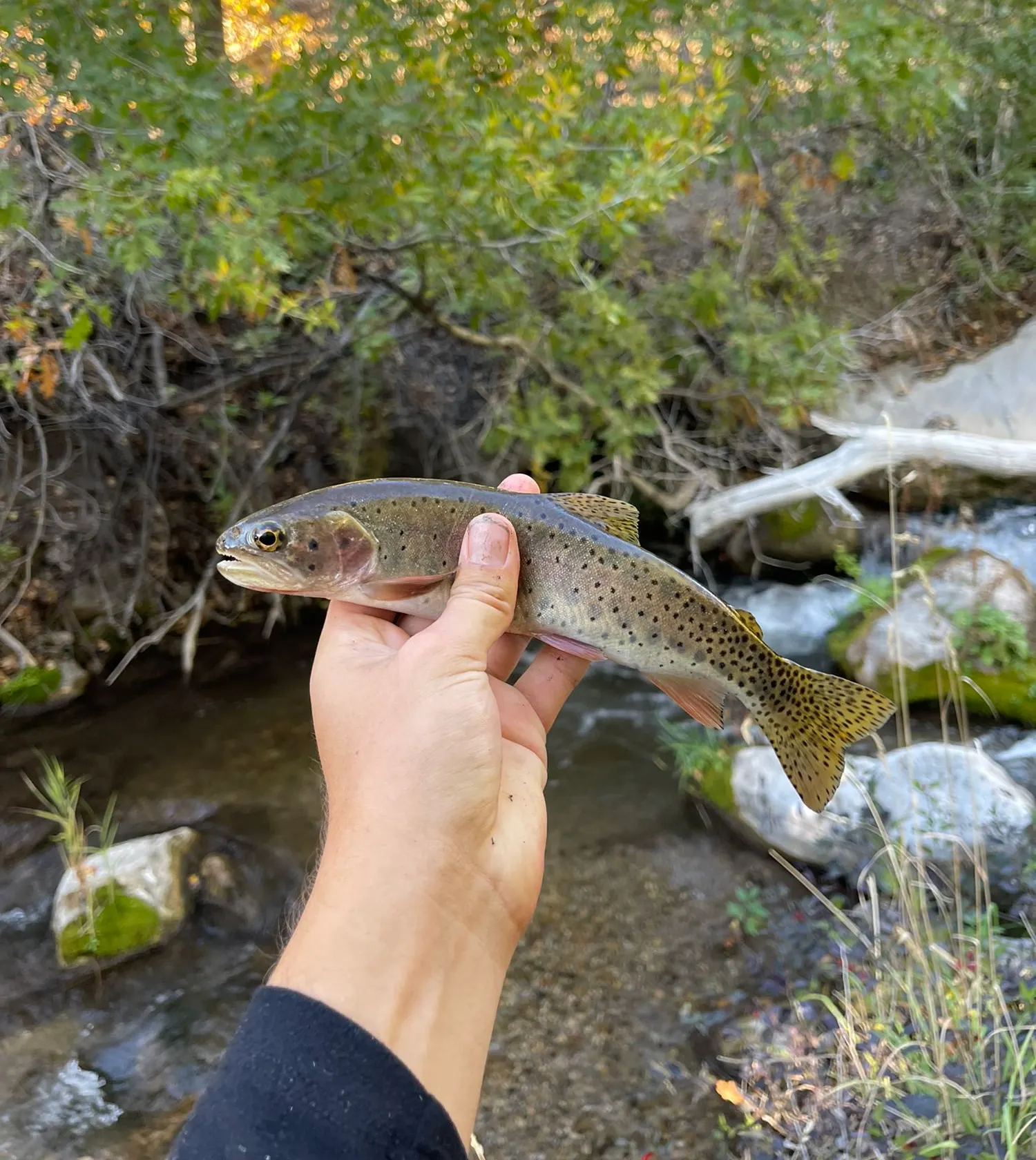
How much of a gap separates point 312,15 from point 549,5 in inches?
52.0

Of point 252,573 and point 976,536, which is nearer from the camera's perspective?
point 252,573

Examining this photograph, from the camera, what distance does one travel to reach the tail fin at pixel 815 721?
2.31 meters

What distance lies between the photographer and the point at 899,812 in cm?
407

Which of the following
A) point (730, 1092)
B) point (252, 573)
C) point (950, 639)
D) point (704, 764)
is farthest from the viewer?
point (950, 639)

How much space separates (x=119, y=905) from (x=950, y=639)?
5.31 m

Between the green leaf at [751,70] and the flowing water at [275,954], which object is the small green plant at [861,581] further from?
the green leaf at [751,70]

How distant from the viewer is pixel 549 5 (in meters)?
4.41

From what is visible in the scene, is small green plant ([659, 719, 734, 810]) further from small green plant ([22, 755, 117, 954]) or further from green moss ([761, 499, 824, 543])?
small green plant ([22, 755, 117, 954])

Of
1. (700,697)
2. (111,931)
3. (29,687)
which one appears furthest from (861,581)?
(29,687)

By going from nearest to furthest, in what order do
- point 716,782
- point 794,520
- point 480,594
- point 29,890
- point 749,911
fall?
point 480,594 < point 749,911 < point 29,890 < point 716,782 < point 794,520

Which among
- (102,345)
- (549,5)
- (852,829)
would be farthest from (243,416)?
(852,829)

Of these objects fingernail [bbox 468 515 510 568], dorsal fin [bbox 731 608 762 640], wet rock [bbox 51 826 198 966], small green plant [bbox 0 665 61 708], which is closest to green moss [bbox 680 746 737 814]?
dorsal fin [bbox 731 608 762 640]

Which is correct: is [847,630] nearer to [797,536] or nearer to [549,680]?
[797,536]

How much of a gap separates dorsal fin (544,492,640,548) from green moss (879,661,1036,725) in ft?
12.1
